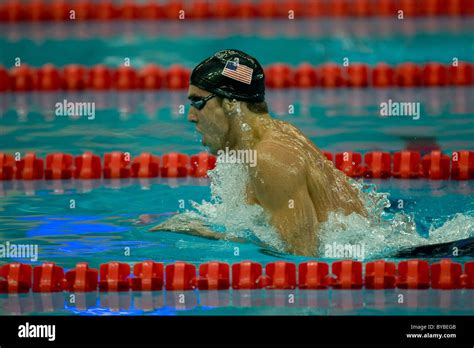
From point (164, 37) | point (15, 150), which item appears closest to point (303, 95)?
point (164, 37)

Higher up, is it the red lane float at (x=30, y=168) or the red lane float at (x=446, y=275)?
the red lane float at (x=30, y=168)

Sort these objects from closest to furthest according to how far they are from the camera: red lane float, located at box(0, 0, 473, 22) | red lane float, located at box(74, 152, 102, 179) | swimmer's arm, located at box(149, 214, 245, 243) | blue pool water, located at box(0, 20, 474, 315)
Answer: blue pool water, located at box(0, 20, 474, 315)
swimmer's arm, located at box(149, 214, 245, 243)
red lane float, located at box(74, 152, 102, 179)
red lane float, located at box(0, 0, 473, 22)

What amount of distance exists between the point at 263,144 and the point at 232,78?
36 centimetres

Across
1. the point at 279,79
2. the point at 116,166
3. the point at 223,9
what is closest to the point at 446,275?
the point at 116,166

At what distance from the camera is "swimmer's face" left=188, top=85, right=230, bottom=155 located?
4914 millimetres

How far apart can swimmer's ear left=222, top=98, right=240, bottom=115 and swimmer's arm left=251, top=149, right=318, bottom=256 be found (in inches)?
11.6

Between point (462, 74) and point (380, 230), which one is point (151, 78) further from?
point (380, 230)

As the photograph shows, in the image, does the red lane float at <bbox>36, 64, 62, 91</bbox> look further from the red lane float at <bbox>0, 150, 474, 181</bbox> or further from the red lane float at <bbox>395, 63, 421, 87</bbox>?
the red lane float at <bbox>395, 63, 421, 87</bbox>

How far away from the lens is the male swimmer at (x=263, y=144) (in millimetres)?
4730

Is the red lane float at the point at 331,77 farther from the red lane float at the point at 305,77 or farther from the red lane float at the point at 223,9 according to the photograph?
the red lane float at the point at 223,9

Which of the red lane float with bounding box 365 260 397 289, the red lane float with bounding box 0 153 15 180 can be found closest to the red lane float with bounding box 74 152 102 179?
the red lane float with bounding box 0 153 15 180

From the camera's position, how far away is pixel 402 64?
8.65 m

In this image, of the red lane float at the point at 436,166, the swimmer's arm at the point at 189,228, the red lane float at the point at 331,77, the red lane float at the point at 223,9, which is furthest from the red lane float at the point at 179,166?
the red lane float at the point at 223,9
